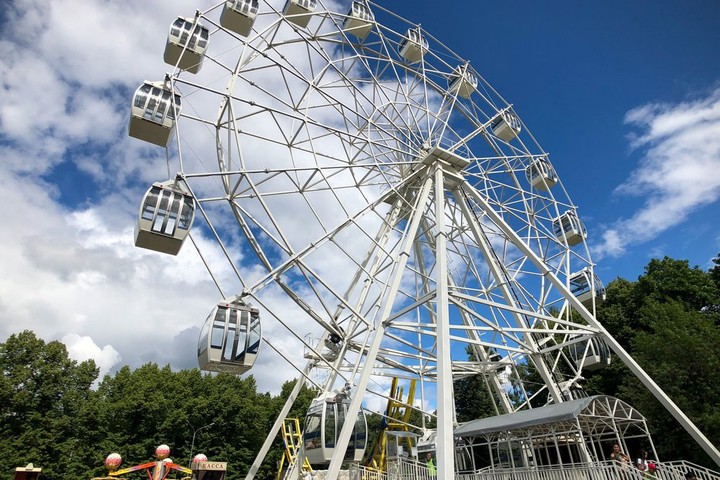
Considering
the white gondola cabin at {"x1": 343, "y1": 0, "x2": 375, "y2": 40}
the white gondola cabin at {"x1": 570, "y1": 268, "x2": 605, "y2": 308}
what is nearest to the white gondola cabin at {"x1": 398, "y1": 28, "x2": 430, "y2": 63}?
the white gondola cabin at {"x1": 343, "y1": 0, "x2": 375, "y2": 40}

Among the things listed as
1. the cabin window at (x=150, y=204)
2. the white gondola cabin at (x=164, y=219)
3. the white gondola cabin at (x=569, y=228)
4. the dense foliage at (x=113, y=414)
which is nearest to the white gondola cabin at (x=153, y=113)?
the white gondola cabin at (x=164, y=219)

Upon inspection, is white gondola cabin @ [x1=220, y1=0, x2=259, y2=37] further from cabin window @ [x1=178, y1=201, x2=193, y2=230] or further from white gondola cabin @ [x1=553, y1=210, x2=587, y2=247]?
white gondola cabin @ [x1=553, y1=210, x2=587, y2=247]

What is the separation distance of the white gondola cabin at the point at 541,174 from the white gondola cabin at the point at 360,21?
34.1 feet

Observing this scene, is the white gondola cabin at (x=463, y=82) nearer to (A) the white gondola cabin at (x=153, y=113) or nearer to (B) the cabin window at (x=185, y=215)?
(A) the white gondola cabin at (x=153, y=113)

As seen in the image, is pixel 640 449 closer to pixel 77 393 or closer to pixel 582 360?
pixel 582 360

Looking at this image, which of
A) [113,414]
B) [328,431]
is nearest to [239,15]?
[328,431]

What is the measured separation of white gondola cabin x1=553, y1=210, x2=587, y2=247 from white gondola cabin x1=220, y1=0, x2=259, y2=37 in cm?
1668

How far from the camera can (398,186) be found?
17.8 m

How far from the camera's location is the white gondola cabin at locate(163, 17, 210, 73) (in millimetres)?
15578

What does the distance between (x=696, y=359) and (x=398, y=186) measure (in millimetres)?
16270

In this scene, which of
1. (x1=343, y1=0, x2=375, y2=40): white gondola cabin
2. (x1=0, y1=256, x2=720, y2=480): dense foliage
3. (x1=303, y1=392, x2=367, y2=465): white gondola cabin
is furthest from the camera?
(x1=0, y1=256, x2=720, y2=480): dense foliage

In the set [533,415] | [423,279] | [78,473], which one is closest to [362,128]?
[423,279]

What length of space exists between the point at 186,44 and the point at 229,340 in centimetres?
1020

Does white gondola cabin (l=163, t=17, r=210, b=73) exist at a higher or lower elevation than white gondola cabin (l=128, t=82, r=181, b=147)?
higher
